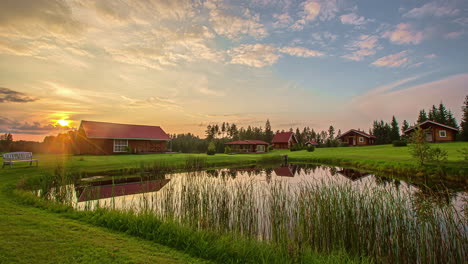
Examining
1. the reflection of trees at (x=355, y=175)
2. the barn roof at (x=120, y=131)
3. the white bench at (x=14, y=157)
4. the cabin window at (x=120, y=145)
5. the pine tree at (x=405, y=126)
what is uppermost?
the pine tree at (x=405, y=126)

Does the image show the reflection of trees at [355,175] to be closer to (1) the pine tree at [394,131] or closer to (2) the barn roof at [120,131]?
(2) the barn roof at [120,131]

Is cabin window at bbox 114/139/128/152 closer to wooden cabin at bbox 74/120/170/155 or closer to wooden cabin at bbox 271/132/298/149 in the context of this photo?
wooden cabin at bbox 74/120/170/155

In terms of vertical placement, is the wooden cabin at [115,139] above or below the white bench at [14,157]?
above

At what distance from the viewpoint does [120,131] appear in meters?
26.8

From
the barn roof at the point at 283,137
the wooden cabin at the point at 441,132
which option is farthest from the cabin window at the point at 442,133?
the barn roof at the point at 283,137

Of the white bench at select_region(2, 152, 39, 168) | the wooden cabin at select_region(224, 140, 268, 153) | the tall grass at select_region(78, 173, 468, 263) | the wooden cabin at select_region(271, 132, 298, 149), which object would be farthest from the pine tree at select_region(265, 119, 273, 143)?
the tall grass at select_region(78, 173, 468, 263)

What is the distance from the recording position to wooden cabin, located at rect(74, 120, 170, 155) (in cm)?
2450

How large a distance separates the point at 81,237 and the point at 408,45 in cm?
1610

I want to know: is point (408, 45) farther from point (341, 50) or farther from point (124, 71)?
point (124, 71)

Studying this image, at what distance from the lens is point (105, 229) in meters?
4.71

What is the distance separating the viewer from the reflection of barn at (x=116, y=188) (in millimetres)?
8367

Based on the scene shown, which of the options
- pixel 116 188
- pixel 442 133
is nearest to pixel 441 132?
pixel 442 133

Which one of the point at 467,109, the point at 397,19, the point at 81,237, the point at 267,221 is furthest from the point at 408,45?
the point at 467,109

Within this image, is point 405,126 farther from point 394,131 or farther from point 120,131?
point 120,131
